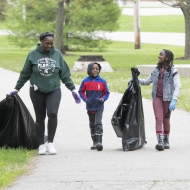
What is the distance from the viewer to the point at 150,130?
11961 millimetres

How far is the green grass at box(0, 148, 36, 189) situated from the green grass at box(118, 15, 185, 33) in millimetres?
52614

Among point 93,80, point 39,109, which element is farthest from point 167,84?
point 39,109

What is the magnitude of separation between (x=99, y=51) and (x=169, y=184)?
34441 mm

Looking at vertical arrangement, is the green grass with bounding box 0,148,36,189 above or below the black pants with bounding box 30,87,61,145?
below

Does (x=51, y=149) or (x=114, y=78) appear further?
(x=114, y=78)

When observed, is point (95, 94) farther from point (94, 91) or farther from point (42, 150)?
point (42, 150)

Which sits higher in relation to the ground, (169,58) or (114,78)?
(169,58)

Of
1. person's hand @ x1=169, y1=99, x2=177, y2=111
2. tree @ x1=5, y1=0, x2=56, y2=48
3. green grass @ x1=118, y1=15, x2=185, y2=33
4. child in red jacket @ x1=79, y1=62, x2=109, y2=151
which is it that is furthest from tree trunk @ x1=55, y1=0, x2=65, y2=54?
green grass @ x1=118, y1=15, x2=185, y2=33

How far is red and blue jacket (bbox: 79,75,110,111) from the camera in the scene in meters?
9.88

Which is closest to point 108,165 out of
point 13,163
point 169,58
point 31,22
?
point 13,163

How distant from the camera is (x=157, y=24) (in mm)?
67438

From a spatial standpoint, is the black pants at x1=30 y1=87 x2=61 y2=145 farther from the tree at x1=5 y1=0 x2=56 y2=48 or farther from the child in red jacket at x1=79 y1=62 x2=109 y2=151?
the tree at x1=5 y1=0 x2=56 y2=48

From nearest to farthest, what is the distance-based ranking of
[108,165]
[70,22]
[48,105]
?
[108,165], [48,105], [70,22]

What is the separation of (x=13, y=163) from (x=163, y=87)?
228cm
